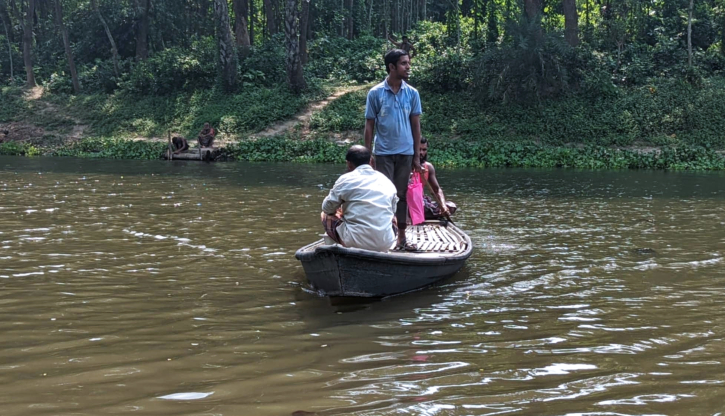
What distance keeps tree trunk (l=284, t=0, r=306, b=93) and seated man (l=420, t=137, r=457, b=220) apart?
18.9 metres

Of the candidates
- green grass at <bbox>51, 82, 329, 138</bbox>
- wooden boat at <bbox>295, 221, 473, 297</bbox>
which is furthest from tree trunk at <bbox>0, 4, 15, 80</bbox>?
wooden boat at <bbox>295, 221, 473, 297</bbox>

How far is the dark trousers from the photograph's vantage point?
6902mm

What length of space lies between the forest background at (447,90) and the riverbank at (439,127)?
2.7 inches

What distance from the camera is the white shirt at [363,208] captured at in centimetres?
598

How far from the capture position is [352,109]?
27188 millimetres

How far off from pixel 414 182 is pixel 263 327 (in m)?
3.81

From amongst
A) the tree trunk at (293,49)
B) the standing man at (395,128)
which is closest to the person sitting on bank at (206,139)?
→ the tree trunk at (293,49)

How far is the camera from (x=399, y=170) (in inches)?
274

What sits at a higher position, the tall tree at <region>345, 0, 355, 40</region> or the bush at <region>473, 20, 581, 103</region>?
the tall tree at <region>345, 0, 355, 40</region>

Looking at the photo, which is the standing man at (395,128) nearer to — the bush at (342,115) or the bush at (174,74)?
the bush at (342,115)

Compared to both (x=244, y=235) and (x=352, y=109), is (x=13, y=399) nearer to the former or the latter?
(x=244, y=235)

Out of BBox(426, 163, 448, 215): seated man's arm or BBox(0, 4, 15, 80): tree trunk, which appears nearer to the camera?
BBox(426, 163, 448, 215): seated man's arm

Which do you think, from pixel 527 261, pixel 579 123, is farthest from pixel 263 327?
pixel 579 123

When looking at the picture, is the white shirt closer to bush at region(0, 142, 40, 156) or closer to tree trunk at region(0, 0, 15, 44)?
bush at region(0, 142, 40, 156)
